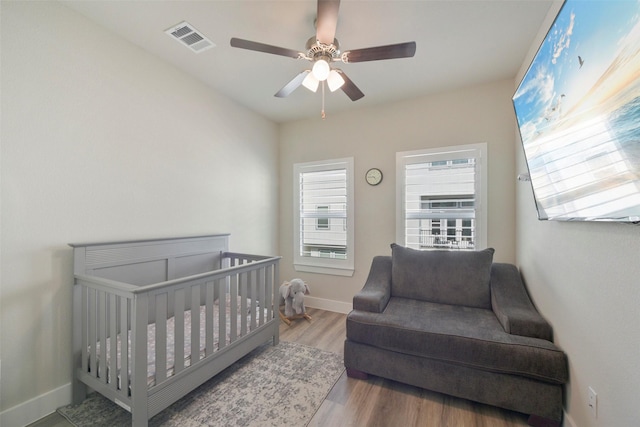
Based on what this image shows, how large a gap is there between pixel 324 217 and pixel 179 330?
228 centimetres

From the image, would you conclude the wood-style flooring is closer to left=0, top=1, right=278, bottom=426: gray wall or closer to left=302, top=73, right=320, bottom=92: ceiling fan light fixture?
left=0, top=1, right=278, bottom=426: gray wall

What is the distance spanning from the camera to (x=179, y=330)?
1672 millimetres

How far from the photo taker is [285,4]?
Result: 1.69 meters

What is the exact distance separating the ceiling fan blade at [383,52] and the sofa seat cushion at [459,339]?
1850 millimetres

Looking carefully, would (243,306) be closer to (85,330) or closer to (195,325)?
(195,325)

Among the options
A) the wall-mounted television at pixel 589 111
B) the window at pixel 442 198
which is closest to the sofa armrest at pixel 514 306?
the window at pixel 442 198

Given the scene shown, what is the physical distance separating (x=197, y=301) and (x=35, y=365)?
103 centimetres

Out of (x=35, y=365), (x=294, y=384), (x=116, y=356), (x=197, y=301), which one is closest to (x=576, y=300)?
(x=294, y=384)

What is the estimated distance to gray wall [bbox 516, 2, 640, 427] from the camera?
1.00 meters

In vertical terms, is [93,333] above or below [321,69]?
below

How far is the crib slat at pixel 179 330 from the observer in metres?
1.66

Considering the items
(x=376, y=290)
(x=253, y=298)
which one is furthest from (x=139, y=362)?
(x=376, y=290)

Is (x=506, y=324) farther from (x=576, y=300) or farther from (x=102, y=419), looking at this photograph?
(x=102, y=419)

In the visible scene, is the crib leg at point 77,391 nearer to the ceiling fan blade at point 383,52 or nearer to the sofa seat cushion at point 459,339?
the sofa seat cushion at point 459,339
